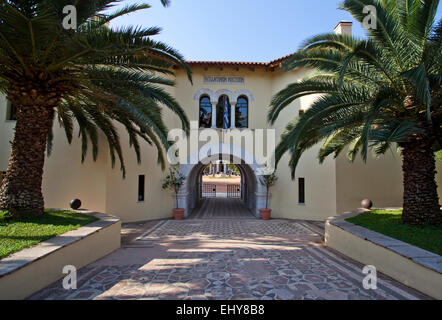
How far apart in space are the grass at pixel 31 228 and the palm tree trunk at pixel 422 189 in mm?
9381

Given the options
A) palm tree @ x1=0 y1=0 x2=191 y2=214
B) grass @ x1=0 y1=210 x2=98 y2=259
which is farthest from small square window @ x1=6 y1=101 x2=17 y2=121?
grass @ x1=0 y1=210 x2=98 y2=259

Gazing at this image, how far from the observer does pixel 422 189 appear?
21.5ft

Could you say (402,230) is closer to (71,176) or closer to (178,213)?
(178,213)

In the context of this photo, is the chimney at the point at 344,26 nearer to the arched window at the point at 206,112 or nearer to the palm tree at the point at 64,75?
the arched window at the point at 206,112

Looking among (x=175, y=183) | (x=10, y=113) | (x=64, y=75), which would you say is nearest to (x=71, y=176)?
(x=10, y=113)

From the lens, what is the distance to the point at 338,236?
283 inches

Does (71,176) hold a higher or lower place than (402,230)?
higher

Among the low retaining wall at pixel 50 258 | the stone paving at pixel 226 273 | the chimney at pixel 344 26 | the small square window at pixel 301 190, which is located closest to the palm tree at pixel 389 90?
the stone paving at pixel 226 273

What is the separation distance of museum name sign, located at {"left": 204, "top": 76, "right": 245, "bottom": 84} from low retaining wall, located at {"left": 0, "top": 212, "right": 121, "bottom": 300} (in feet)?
30.4

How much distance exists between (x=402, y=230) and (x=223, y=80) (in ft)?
34.6

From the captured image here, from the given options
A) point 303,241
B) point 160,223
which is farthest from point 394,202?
point 160,223

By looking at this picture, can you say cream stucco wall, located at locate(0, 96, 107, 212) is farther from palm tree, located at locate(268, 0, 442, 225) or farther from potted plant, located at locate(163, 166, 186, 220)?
palm tree, located at locate(268, 0, 442, 225)

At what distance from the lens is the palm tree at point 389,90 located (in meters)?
5.61

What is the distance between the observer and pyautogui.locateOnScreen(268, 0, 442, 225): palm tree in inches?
221
